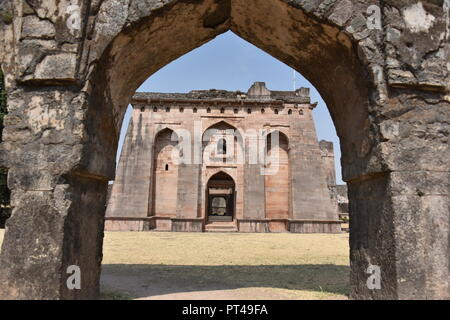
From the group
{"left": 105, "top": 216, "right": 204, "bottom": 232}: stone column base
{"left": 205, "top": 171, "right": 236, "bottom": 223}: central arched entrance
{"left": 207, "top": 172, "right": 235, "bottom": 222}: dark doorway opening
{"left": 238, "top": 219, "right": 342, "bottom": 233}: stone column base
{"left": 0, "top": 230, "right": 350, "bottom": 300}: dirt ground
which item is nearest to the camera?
{"left": 0, "top": 230, "right": 350, "bottom": 300}: dirt ground

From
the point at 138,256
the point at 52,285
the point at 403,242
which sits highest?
the point at 403,242

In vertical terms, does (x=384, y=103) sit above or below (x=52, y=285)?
above

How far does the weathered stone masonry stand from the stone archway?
46.0 feet

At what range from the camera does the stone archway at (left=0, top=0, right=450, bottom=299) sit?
8.93 ft

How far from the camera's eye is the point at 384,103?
297 cm

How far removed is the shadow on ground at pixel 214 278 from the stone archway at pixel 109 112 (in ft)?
3.48

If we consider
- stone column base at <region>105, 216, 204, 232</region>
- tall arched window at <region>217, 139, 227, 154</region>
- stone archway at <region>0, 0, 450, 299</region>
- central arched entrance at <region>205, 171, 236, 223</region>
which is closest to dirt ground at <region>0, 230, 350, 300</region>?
stone archway at <region>0, 0, 450, 299</region>

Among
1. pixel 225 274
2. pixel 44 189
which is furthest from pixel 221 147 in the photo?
pixel 44 189

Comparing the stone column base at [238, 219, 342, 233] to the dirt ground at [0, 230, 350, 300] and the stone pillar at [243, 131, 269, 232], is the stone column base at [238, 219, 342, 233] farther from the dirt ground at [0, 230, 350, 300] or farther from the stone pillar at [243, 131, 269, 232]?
the dirt ground at [0, 230, 350, 300]

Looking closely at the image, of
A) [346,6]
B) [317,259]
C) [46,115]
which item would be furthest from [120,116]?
[317,259]

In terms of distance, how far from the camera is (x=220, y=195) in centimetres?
2555

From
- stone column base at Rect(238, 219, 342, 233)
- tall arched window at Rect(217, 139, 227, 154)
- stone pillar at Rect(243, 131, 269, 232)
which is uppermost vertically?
tall arched window at Rect(217, 139, 227, 154)

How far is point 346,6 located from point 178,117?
16244 millimetres
